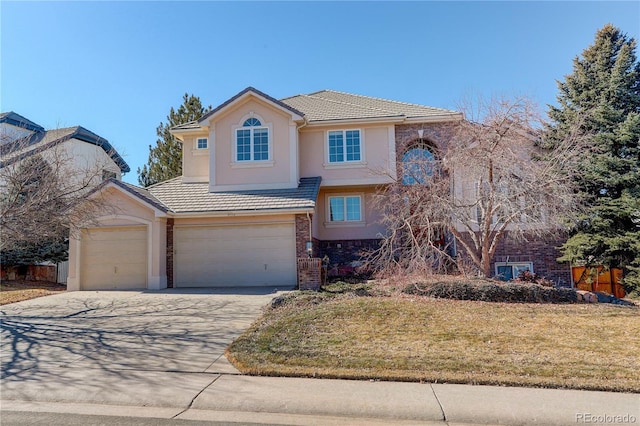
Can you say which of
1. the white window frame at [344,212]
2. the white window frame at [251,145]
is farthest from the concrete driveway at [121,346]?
the white window frame at [344,212]

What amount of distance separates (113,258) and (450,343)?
12.7m

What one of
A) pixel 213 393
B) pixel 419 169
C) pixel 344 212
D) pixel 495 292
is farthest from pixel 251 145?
pixel 213 393

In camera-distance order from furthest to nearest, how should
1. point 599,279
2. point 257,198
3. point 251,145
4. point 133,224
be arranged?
point 251,145 < point 599,279 < point 257,198 < point 133,224

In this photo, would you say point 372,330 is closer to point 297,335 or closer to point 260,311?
point 297,335

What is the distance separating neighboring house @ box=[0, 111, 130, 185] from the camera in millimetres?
12740

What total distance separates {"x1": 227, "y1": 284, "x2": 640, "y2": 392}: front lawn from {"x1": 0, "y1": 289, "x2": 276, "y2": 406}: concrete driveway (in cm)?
81

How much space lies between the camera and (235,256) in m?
15.0

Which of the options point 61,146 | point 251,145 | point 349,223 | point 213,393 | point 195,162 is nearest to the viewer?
point 213,393

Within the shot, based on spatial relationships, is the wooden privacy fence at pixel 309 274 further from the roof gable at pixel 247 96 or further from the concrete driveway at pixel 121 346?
the roof gable at pixel 247 96

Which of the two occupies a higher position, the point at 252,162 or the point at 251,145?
the point at 251,145

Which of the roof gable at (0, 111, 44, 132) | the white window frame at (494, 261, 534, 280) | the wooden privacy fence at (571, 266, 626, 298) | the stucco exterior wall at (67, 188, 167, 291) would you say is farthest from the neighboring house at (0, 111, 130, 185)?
the wooden privacy fence at (571, 266, 626, 298)

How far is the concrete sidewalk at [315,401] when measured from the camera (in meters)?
4.91

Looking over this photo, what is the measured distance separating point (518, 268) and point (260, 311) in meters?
11.4

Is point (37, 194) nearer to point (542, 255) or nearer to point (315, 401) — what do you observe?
point (315, 401)
